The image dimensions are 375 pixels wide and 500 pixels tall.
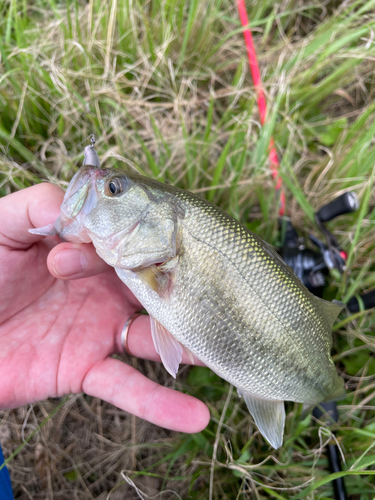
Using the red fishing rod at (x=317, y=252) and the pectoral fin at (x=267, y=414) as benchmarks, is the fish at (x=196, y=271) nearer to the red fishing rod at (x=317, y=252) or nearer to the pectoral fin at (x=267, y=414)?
the pectoral fin at (x=267, y=414)

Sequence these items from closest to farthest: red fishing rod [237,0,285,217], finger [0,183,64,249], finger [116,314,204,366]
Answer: finger [0,183,64,249]
finger [116,314,204,366]
red fishing rod [237,0,285,217]

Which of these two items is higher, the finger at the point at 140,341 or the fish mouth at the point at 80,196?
the fish mouth at the point at 80,196

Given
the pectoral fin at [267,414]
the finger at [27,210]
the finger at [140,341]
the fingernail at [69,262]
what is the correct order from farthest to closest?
the finger at [140,341] < the pectoral fin at [267,414] < the finger at [27,210] < the fingernail at [69,262]

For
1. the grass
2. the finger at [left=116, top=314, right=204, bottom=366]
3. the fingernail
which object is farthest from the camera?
the grass

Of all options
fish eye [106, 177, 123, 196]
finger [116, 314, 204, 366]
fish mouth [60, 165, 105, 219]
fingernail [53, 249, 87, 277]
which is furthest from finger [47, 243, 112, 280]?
finger [116, 314, 204, 366]

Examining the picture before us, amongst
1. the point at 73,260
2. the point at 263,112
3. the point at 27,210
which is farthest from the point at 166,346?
the point at 263,112

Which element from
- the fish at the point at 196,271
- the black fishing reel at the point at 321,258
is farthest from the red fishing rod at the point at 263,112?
the fish at the point at 196,271

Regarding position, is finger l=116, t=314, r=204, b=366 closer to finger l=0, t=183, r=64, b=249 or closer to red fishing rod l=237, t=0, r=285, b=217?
finger l=0, t=183, r=64, b=249

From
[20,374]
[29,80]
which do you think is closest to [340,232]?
[20,374]

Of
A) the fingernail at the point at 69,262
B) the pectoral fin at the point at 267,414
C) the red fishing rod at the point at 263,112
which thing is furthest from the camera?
the red fishing rod at the point at 263,112
